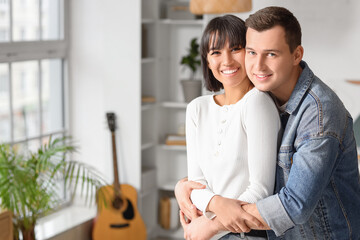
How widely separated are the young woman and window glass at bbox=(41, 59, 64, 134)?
3.09m

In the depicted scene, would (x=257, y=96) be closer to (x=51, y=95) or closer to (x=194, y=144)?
(x=194, y=144)

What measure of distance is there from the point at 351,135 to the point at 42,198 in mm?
2682

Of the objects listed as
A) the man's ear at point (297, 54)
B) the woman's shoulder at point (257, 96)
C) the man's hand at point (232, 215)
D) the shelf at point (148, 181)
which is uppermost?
the man's ear at point (297, 54)

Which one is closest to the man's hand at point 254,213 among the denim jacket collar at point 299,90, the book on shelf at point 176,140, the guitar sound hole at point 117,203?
the denim jacket collar at point 299,90

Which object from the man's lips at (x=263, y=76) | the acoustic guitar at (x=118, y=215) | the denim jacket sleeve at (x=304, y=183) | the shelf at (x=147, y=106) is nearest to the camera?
the denim jacket sleeve at (x=304, y=183)

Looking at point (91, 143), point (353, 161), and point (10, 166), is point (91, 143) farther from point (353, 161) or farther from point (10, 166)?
point (353, 161)

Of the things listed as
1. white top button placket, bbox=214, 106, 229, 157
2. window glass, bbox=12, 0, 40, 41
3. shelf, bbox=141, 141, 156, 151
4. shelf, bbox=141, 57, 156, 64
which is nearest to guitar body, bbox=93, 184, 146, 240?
shelf, bbox=141, 141, 156, 151

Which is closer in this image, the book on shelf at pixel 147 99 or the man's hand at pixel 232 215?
the man's hand at pixel 232 215

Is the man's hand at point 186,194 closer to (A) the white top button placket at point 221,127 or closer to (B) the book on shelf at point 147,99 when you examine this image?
(A) the white top button placket at point 221,127

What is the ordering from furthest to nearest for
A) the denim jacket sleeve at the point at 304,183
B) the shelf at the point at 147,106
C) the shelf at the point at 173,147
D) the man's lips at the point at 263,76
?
the shelf at the point at 173,147 → the shelf at the point at 147,106 → the man's lips at the point at 263,76 → the denim jacket sleeve at the point at 304,183

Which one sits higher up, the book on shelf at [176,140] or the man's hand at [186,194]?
the man's hand at [186,194]

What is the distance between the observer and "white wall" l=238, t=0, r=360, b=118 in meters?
4.41

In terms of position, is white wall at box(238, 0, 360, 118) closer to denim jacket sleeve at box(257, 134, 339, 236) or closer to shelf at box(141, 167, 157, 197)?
shelf at box(141, 167, 157, 197)

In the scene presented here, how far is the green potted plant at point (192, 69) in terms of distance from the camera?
4.84 m
